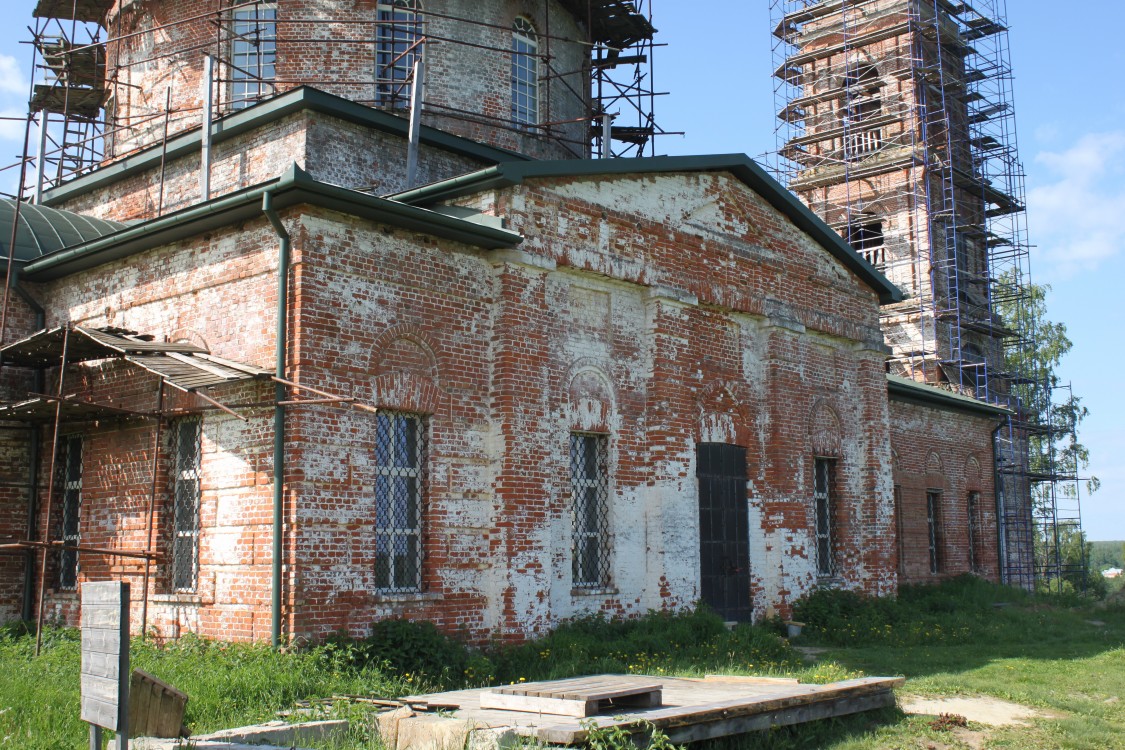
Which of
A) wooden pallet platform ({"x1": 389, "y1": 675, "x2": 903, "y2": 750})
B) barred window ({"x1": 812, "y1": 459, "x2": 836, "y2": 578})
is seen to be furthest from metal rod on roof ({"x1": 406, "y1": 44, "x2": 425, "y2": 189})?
wooden pallet platform ({"x1": 389, "y1": 675, "x2": 903, "y2": 750})

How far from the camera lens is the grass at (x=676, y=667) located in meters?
8.31

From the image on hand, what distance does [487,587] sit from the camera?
11.6 meters

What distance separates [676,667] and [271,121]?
A: 30.8ft

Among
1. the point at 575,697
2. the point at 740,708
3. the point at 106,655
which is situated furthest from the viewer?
the point at 740,708

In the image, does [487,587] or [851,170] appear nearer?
[487,587]

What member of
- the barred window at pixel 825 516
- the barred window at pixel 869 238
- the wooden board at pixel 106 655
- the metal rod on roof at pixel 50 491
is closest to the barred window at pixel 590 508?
the barred window at pixel 825 516

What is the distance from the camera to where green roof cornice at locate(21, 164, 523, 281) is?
10.3 meters

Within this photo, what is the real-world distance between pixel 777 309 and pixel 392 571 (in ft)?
25.8

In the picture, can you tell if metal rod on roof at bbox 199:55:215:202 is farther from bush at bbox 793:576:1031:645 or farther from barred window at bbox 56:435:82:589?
bush at bbox 793:576:1031:645

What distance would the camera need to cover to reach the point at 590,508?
1331 centimetres

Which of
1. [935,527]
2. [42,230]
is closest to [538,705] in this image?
[42,230]

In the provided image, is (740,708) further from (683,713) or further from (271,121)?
(271,121)

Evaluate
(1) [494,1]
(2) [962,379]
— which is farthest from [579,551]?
(2) [962,379]

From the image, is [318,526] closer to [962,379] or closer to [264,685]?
[264,685]
